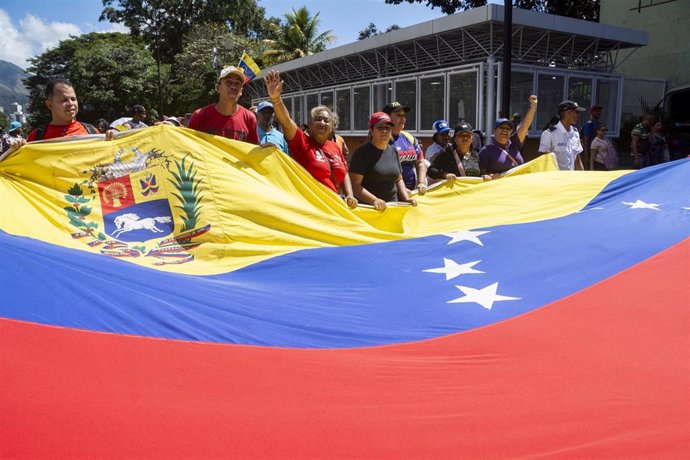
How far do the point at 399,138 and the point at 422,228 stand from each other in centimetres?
139

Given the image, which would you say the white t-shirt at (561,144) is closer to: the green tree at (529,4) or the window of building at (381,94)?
the window of building at (381,94)

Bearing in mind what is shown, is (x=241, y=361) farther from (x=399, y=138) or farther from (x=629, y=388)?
(x=399, y=138)

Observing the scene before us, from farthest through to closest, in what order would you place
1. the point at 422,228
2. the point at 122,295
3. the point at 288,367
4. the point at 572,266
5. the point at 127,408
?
the point at 422,228 < the point at 572,266 < the point at 122,295 < the point at 288,367 < the point at 127,408

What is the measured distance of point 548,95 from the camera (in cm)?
1421

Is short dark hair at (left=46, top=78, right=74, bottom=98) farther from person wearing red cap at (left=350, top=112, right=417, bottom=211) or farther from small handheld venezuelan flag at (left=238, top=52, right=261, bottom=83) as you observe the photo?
person wearing red cap at (left=350, top=112, right=417, bottom=211)

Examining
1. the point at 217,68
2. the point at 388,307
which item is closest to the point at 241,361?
the point at 388,307

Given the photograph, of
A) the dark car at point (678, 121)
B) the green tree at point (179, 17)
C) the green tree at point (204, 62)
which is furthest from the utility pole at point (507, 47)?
the green tree at point (179, 17)

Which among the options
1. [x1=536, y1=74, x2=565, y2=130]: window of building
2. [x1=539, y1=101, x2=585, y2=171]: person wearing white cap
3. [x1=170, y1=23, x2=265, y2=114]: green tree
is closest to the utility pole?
[x1=539, y1=101, x2=585, y2=171]: person wearing white cap

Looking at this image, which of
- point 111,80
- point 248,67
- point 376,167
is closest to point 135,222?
point 248,67

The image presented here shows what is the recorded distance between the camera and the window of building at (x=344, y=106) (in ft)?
Answer: 62.4

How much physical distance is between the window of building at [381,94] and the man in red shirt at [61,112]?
13.2m

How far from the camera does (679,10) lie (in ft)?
73.9

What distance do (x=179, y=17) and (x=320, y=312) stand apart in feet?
160

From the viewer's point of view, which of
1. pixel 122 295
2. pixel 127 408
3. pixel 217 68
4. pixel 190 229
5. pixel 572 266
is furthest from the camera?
pixel 217 68
